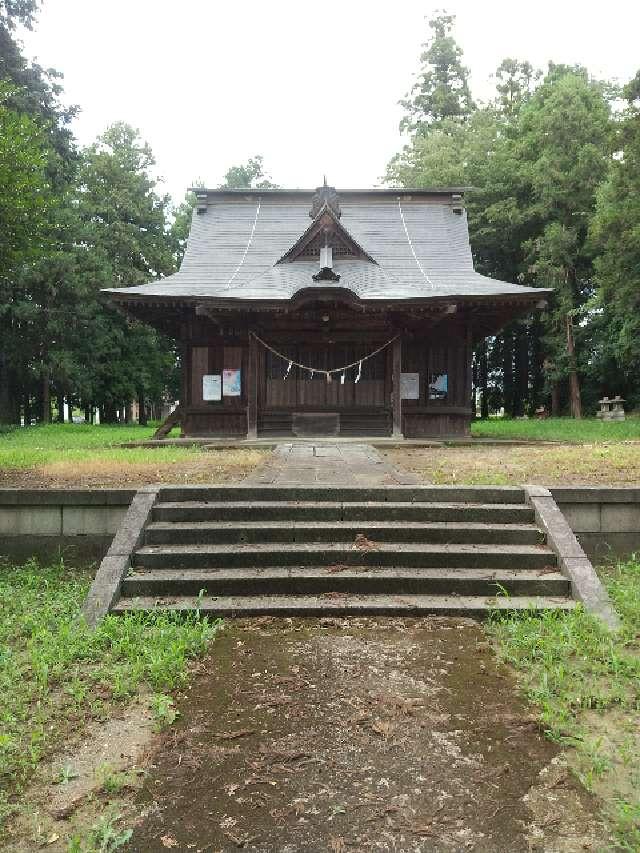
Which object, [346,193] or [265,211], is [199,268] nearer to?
[265,211]

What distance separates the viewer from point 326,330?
14531 millimetres

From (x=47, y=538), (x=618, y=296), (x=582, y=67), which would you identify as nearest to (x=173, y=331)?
(x=47, y=538)

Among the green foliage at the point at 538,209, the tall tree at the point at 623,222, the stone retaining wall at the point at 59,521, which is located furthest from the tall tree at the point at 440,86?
the stone retaining wall at the point at 59,521

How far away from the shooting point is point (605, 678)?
354 centimetres

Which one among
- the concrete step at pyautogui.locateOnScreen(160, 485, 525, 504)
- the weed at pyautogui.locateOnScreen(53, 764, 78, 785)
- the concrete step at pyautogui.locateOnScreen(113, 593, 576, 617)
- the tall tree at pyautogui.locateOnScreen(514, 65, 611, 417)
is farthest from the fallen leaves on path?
the tall tree at pyautogui.locateOnScreen(514, 65, 611, 417)

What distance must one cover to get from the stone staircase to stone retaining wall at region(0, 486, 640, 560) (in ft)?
1.61

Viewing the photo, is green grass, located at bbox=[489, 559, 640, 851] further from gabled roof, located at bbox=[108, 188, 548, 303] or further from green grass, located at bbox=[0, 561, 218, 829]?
gabled roof, located at bbox=[108, 188, 548, 303]

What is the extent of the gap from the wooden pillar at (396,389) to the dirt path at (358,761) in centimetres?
1004

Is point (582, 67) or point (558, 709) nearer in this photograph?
point (558, 709)

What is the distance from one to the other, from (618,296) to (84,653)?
18.0 metres

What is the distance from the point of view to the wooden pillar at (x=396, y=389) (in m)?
13.9

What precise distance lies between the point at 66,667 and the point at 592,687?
3.13 meters

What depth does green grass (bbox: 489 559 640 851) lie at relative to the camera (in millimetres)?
2605

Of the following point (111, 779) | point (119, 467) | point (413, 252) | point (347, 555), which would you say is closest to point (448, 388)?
point (413, 252)
